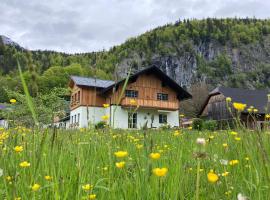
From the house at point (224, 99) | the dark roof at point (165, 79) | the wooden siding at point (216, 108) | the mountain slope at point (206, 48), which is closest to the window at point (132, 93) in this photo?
the dark roof at point (165, 79)

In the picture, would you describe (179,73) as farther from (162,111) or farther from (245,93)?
(162,111)

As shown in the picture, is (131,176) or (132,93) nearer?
(131,176)

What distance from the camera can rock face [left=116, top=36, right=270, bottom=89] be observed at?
134000mm

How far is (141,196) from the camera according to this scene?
1377 millimetres

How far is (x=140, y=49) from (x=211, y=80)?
35634 millimetres

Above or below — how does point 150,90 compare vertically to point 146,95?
above

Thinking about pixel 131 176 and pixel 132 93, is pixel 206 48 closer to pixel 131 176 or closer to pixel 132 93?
pixel 132 93

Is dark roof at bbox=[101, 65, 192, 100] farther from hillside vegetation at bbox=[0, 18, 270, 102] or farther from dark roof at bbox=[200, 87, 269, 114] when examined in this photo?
hillside vegetation at bbox=[0, 18, 270, 102]

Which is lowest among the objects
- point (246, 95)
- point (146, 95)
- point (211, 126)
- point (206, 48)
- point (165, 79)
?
point (211, 126)

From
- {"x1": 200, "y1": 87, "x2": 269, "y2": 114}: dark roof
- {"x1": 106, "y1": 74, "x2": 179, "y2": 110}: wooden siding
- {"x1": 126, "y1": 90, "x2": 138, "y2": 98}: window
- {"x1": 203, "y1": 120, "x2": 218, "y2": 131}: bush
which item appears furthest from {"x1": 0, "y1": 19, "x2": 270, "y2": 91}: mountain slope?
{"x1": 203, "y1": 120, "x2": 218, "y2": 131}: bush

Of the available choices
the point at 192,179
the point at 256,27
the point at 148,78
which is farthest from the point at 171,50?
the point at 192,179

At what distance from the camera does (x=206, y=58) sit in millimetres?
146375

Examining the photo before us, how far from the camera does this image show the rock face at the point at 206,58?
5276 inches

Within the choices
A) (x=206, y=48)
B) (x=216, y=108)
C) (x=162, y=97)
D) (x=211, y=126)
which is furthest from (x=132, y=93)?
(x=206, y=48)
